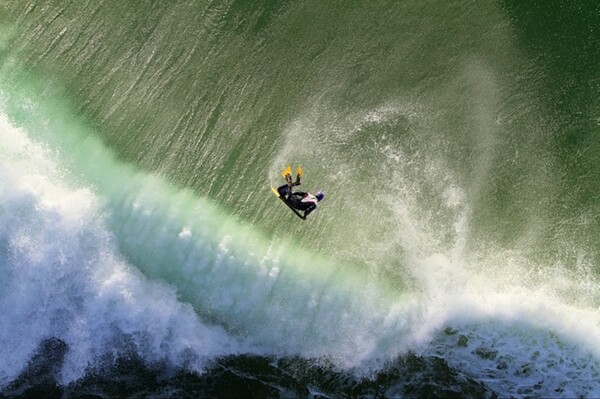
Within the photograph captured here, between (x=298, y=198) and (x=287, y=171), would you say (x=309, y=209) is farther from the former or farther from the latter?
(x=287, y=171)

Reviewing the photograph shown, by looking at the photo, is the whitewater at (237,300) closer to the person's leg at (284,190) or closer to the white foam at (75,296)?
the white foam at (75,296)

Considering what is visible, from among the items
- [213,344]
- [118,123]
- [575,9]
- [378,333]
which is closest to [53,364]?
[213,344]

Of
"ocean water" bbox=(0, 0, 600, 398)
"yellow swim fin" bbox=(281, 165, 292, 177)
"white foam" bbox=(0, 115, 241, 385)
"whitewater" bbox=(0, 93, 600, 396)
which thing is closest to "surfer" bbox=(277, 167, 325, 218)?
"yellow swim fin" bbox=(281, 165, 292, 177)

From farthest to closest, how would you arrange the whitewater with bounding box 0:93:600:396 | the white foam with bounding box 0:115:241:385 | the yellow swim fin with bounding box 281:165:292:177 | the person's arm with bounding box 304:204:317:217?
the white foam with bounding box 0:115:241:385 → the whitewater with bounding box 0:93:600:396 → the person's arm with bounding box 304:204:317:217 → the yellow swim fin with bounding box 281:165:292:177

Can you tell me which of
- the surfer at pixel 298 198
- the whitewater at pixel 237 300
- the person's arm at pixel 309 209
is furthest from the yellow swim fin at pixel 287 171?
the whitewater at pixel 237 300

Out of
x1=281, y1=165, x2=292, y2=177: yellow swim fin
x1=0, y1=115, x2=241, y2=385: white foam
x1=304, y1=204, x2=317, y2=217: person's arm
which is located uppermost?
x1=281, y1=165, x2=292, y2=177: yellow swim fin

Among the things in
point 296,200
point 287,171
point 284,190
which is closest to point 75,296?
point 284,190

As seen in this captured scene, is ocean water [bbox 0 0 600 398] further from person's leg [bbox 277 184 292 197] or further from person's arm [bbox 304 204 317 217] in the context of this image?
person's leg [bbox 277 184 292 197]

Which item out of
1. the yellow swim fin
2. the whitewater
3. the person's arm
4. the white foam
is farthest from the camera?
the white foam
